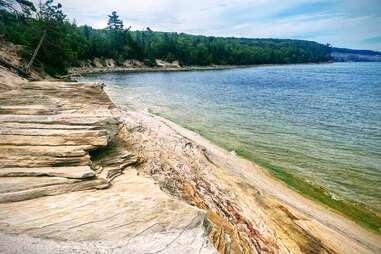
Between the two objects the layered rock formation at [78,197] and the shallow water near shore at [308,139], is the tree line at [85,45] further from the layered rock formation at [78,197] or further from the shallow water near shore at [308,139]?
the layered rock formation at [78,197]

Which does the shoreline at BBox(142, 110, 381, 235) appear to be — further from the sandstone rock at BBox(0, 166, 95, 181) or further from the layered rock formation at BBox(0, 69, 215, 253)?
the sandstone rock at BBox(0, 166, 95, 181)

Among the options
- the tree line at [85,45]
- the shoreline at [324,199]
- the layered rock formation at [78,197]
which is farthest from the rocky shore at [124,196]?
the tree line at [85,45]

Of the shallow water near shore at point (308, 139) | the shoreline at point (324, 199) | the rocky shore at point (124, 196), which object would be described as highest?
the rocky shore at point (124, 196)

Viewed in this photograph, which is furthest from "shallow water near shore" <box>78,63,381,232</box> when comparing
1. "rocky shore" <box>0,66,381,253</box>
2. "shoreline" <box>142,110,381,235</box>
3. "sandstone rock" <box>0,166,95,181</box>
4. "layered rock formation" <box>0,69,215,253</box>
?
"sandstone rock" <box>0,166,95,181</box>

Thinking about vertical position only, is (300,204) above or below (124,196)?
below

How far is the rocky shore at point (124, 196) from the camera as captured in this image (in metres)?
6.93

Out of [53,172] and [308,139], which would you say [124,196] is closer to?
[53,172]

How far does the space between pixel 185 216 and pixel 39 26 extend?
157ft

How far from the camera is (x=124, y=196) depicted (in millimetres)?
8430

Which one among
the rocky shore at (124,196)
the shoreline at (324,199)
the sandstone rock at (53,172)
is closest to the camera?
the rocky shore at (124,196)

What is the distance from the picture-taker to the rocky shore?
22.7 ft

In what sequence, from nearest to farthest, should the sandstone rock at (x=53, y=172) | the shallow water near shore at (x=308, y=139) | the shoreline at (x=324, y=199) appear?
the sandstone rock at (x=53, y=172), the shoreline at (x=324, y=199), the shallow water near shore at (x=308, y=139)

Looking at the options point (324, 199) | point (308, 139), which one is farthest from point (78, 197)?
point (308, 139)

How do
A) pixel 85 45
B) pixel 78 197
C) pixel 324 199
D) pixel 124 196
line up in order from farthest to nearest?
pixel 85 45, pixel 324 199, pixel 124 196, pixel 78 197
